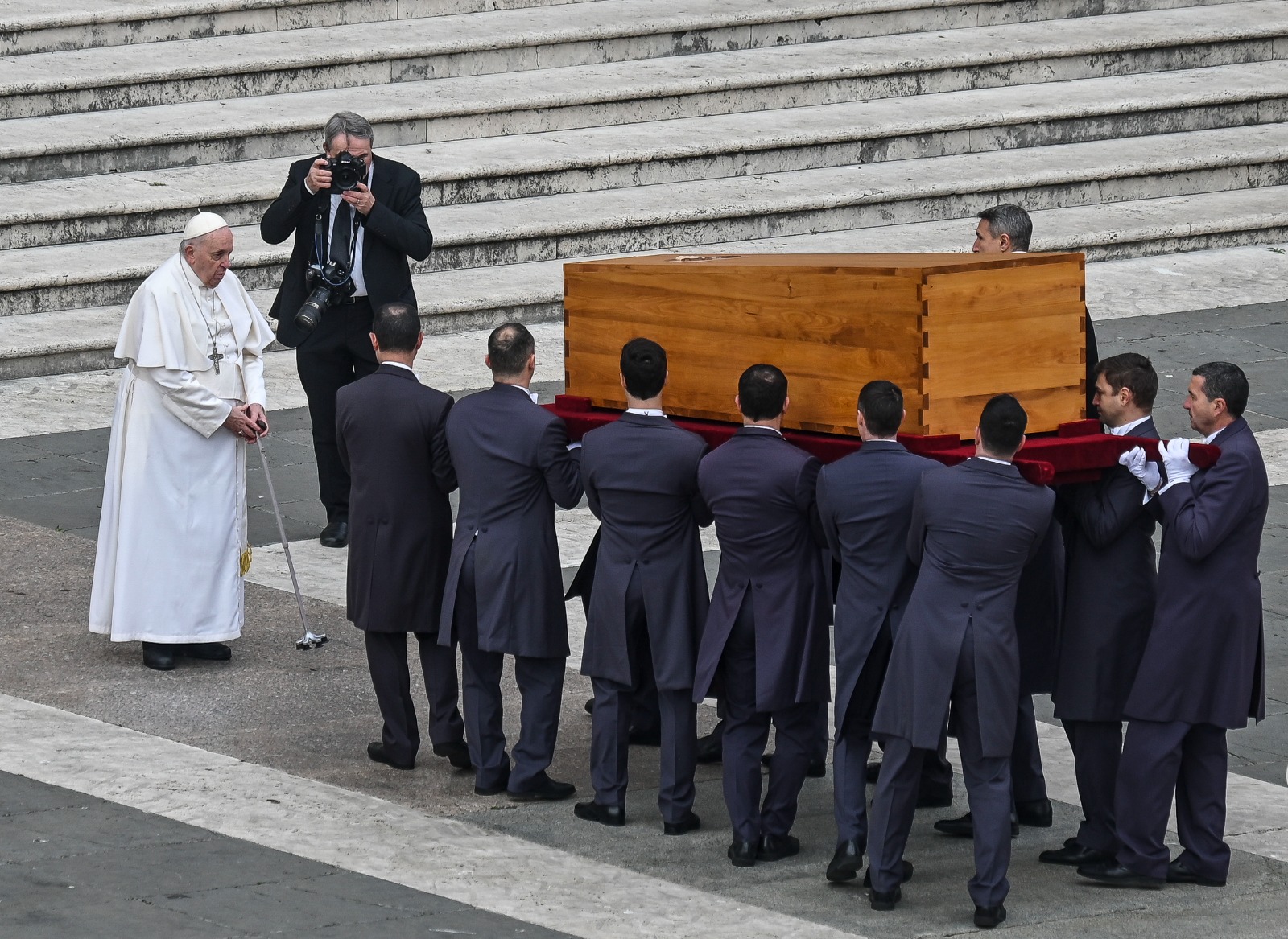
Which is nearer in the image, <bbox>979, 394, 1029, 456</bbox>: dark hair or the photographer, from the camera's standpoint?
<bbox>979, 394, 1029, 456</bbox>: dark hair

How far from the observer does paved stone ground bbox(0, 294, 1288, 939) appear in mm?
6258

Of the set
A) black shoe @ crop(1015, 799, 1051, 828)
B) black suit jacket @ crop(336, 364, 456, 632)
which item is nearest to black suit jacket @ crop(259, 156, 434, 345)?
black suit jacket @ crop(336, 364, 456, 632)

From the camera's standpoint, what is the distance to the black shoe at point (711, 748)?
25.0 feet

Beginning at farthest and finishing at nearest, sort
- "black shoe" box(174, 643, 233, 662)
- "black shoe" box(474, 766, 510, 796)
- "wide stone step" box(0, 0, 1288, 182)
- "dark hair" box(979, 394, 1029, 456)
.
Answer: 1. "wide stone step" box(0, 0, 1288, 182)
2. "black shoe" box(174, 643, 233, 662)
3. "black shoe" box(474, 766, 510, 796)
4. "dark hair" box(979, 394, 1029, 456)

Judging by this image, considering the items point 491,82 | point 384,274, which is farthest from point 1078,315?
point 491,82

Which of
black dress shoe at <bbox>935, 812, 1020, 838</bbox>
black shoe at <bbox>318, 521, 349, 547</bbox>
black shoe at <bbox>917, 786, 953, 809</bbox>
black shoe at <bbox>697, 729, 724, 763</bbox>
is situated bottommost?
black dress shoe at <bbox>935, 812, 1020, 838</bbox>

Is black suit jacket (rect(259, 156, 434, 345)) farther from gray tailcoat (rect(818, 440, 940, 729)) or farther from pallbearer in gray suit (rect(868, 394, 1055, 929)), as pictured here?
pallbearer in gray suit (rect(868, 394, 1055, 929))

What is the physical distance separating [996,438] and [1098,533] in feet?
1.86

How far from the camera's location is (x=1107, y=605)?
258 inches

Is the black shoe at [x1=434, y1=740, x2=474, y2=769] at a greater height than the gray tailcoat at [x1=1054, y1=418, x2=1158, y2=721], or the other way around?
the gray tailcoat at [x1=1054, y1=418, x2=1158, y2=721]

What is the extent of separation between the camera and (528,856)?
21.5 ft

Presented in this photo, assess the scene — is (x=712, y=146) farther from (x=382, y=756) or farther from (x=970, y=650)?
(x=970, y=650)

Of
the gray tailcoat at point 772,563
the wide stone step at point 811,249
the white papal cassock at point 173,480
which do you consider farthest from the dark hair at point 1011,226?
the wide stone step at point 811,249

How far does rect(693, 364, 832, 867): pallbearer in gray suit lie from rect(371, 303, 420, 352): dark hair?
50.8 inches
